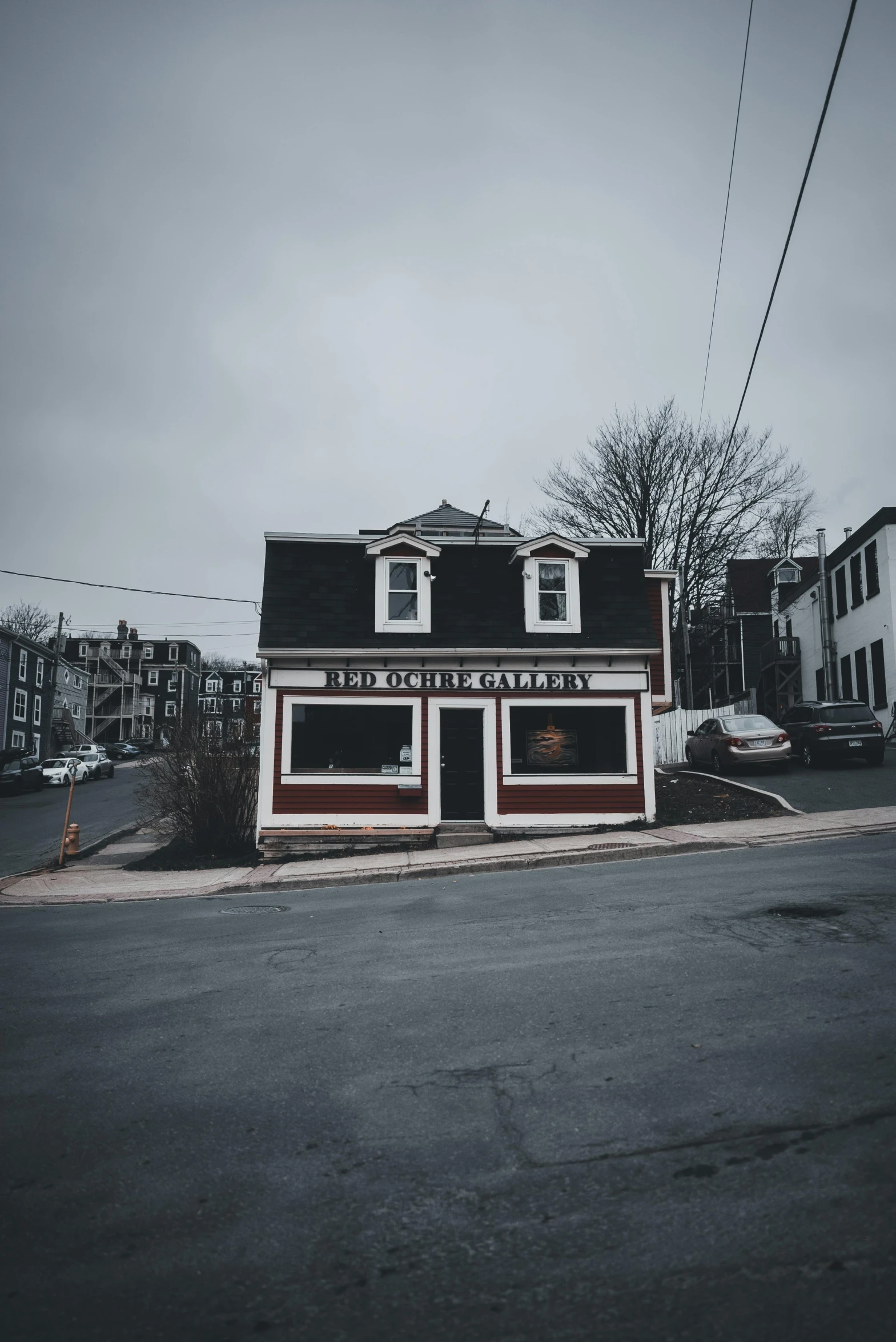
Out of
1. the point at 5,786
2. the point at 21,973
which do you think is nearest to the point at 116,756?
the point at 5,786

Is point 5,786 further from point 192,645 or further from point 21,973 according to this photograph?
point 192,645

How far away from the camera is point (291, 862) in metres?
16.3

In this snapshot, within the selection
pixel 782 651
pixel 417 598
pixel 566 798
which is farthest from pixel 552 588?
pixel 782 651

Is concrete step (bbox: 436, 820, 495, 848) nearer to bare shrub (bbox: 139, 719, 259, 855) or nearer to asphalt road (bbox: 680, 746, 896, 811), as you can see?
bare shrub (bbox: 139, 719, 259, 855)

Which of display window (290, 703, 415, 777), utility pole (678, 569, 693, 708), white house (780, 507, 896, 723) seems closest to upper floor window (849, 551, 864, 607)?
white house (780, 507, 896, 723)

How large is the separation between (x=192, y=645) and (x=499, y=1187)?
105493 millimetres

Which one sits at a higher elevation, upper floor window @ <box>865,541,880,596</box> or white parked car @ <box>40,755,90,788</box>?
upper floor window @ <box>865,541,880,596</box>

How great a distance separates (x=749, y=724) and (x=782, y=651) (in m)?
18.0

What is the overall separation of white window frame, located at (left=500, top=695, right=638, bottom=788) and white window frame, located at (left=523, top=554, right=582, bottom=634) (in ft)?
4.91

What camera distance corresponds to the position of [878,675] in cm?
2977

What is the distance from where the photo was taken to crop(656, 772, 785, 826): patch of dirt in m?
17.5

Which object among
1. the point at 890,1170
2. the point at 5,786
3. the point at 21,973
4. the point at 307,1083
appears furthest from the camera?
the point at 5,786

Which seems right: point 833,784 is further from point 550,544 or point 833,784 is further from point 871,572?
point 871,572

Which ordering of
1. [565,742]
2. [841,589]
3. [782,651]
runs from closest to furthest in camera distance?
[565,742] < [841,589] < [782,651]
